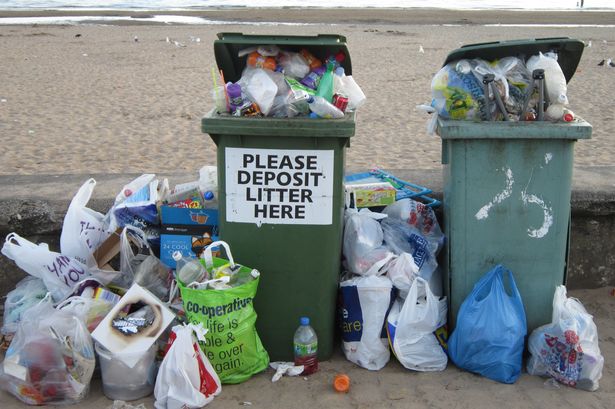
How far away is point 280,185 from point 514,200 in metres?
1.15

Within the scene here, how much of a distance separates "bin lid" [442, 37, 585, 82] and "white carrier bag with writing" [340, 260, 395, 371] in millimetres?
1154

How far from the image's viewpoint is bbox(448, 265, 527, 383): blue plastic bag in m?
3.39

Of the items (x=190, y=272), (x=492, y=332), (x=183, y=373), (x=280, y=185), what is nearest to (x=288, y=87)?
(x=280, y=185)

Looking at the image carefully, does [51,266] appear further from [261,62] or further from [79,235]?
[261,62]

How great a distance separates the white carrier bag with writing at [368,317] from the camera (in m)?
3.56

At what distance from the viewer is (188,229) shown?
387cm

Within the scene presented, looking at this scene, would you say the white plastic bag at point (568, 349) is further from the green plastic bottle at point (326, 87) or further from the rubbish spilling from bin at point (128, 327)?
the green plastic bottle at point (326, 87)

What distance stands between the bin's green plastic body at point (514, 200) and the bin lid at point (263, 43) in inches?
23.6

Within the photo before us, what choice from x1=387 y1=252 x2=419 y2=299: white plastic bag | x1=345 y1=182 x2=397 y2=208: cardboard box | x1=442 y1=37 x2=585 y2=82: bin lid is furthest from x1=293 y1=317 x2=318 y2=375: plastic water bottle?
x1=442 y1=37 x2=585 y2=82: bin lid

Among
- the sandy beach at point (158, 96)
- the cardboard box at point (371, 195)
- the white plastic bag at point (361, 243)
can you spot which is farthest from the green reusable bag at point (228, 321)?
the sandy beach at point (158, 96)

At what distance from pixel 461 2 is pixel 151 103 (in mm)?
34096

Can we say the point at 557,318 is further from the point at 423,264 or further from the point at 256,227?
the point at 256,227

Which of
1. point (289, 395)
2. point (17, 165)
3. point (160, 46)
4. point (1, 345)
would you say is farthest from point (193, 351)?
point (160, 46)

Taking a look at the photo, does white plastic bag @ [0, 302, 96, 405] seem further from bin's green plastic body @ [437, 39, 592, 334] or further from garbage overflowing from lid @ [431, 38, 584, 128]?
garbage overflowing from lid @ [431, 38, 584, 128]
